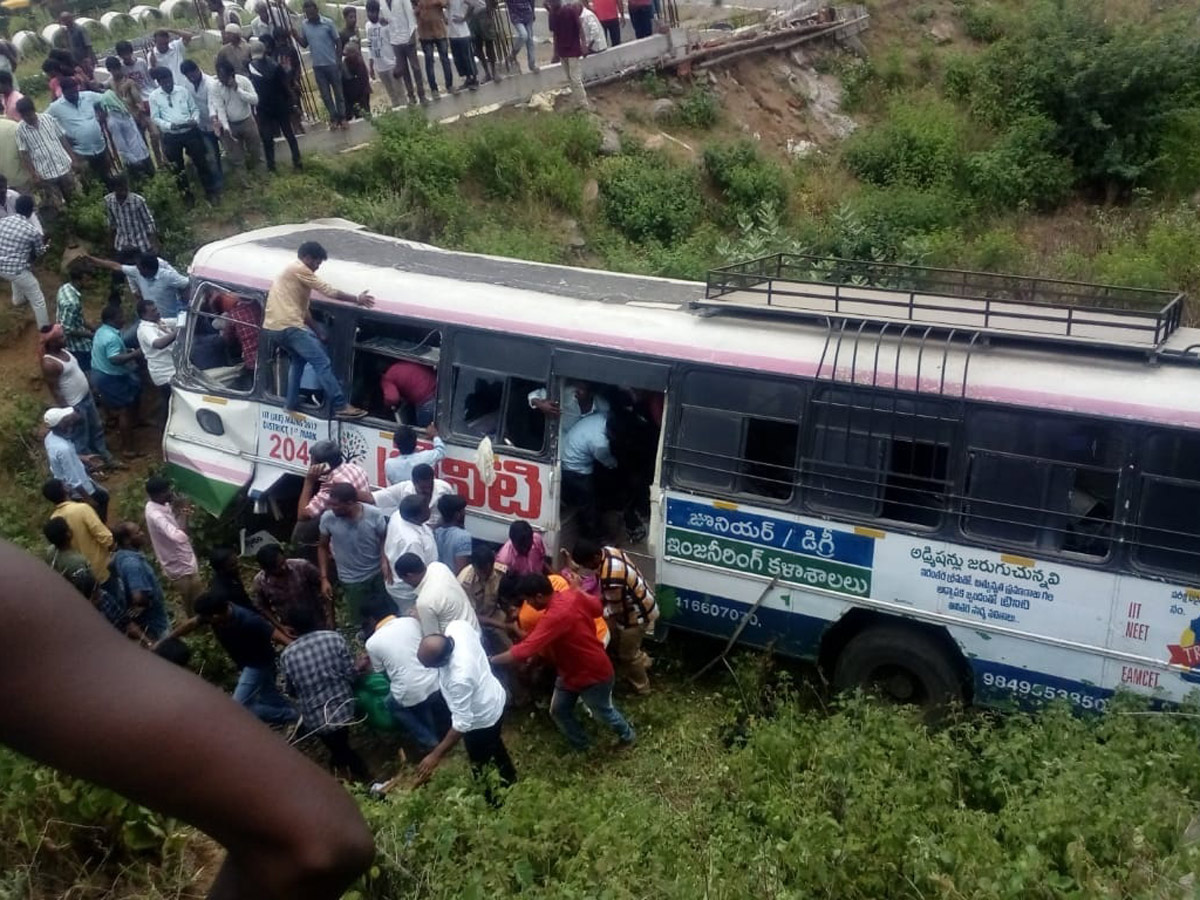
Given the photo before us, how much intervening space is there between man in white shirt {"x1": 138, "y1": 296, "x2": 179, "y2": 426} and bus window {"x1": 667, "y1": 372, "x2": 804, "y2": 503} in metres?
4.61

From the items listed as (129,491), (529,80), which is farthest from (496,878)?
(529,80)

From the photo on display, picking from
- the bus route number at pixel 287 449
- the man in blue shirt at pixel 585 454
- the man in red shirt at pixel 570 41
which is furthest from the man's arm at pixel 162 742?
the man in red shirt at pixel 570 41

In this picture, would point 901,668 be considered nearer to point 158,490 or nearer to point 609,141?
point 158,490

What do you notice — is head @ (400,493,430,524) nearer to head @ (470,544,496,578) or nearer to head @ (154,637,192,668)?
head @ (470,544,496,578)

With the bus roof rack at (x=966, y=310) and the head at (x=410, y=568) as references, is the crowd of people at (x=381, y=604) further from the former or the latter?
the bus roof rack at (x=966, y=310)

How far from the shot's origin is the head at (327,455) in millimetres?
7605

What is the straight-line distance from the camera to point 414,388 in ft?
26.0

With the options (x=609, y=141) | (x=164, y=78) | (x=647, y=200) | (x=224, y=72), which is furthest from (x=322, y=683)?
(x=609, y=141)

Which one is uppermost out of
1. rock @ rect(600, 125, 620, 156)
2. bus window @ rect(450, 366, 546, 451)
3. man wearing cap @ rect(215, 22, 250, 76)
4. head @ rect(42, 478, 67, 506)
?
man wearing cap @ rect(215, 22, 250, 76)

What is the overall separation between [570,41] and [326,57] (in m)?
3.87

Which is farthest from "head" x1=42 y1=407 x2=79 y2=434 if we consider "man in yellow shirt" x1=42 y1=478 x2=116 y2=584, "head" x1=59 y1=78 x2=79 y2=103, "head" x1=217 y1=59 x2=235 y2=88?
"head" x1=217 y1=59 x2=235 y2=88

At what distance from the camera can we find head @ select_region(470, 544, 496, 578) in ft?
22.9

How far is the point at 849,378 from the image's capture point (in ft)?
21.3

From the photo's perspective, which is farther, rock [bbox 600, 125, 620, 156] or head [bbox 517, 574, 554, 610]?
rock [bbox 600, 125, 620, 156]
